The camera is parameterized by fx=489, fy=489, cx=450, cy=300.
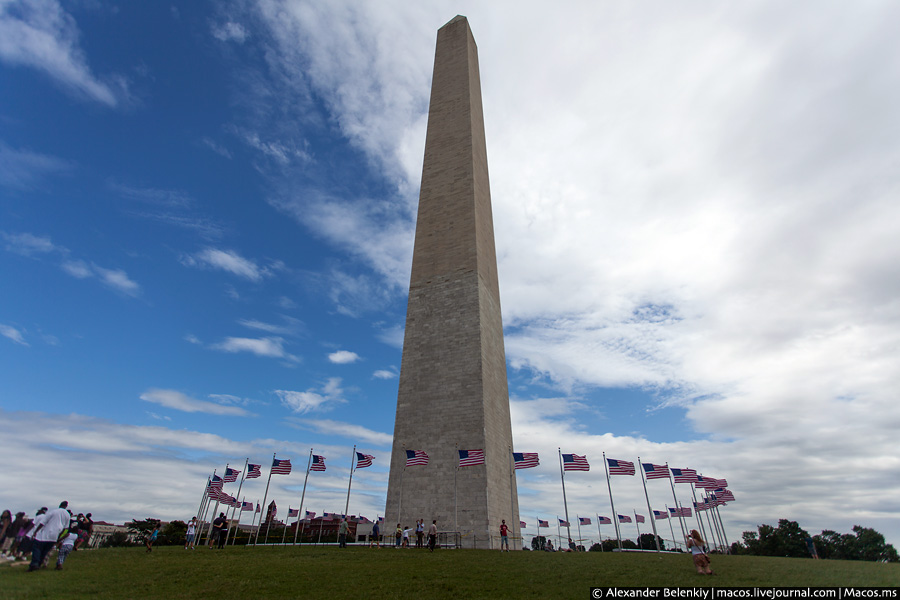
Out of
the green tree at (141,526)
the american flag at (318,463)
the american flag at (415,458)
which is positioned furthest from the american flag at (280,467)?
the green tree at (141,526)

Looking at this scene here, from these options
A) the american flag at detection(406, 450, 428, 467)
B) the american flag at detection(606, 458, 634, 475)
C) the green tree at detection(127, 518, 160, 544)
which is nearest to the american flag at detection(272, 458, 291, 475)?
the american flag at detection(406, 450, 428, 467)

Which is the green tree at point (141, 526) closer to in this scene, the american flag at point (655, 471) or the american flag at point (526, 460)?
the american flag at point (526, 460)

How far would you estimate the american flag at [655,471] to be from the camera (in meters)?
24.6

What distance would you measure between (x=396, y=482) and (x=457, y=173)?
18.9 meters

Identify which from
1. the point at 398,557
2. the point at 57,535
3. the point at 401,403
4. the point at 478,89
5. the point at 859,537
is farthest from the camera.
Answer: the point at 859,537

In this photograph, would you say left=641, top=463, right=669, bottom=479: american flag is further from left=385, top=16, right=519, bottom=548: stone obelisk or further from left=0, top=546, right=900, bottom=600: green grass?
left=0, top=546, right=900, bottom=600: green grass

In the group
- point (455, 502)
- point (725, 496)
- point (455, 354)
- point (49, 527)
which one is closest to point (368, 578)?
point (49, 527)

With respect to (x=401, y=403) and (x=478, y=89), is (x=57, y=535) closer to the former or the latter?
(x=401, y=403)

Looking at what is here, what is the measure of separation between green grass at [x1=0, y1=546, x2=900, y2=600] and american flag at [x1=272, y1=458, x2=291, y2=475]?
8.53 meters

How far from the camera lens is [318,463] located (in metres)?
23.5

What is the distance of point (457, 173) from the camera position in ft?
103

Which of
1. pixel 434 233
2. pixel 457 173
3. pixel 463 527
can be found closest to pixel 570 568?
pixel 463 527

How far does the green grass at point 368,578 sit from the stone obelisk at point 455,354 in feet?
28.0

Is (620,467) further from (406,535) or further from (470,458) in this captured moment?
(406,535)
